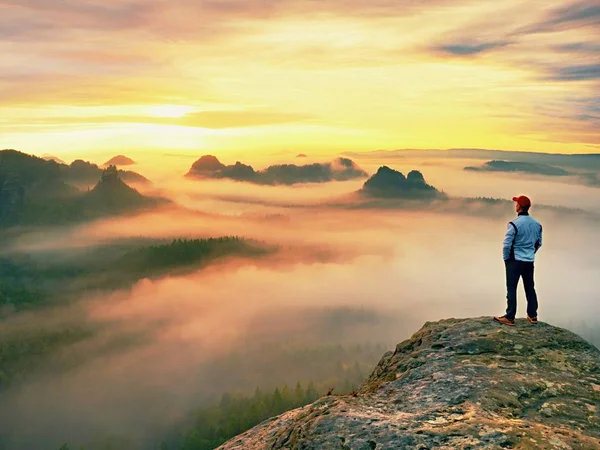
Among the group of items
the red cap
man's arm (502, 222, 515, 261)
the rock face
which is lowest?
the rock face

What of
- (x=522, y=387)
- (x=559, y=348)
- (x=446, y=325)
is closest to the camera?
(x=522, y=387)

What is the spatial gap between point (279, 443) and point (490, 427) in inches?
186

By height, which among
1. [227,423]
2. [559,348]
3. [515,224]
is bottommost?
[227,423]

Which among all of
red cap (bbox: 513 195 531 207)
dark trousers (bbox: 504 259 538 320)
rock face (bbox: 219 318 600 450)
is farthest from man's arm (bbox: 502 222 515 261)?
rock face (bbox: 219 318 600 450)

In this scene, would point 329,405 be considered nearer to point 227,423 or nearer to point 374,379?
point 374,379

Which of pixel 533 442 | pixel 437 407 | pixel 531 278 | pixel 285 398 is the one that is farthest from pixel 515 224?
pixel 285 398

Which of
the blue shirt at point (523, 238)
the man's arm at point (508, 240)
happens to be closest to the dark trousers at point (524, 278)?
the blue shirt at point (523, 238)

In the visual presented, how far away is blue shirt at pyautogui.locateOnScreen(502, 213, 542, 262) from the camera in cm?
1872

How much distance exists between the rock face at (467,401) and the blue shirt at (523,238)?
2809 mm

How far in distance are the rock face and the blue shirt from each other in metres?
2.81

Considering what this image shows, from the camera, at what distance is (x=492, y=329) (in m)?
16.7

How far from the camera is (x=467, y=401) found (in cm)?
1166

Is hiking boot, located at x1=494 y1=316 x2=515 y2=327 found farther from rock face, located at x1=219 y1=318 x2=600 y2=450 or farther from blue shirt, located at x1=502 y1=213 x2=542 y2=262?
blue shirt, located at x1=502 y1=213 x2=542 y2=262

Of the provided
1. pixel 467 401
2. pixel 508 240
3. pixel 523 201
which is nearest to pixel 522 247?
pixel 508 240
